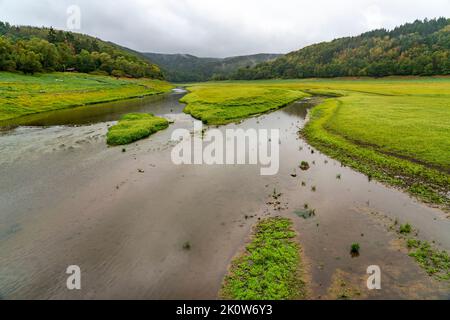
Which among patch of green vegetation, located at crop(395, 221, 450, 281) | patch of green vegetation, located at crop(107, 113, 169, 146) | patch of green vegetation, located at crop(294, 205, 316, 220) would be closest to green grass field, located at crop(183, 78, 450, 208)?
patch of green vegetation, located at crop(395, 221, 450, 281)

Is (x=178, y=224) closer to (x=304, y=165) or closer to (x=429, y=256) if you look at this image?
(x=429, y=256)

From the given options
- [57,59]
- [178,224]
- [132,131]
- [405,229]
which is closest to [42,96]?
[132,131]

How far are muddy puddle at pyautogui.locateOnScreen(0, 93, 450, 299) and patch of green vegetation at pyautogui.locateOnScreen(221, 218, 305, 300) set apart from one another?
607 mm

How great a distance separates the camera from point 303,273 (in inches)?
457

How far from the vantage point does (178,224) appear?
1570cm

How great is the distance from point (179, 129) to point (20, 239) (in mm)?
28820

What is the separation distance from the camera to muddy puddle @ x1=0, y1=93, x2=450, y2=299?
11211 millimetres

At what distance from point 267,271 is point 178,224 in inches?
247

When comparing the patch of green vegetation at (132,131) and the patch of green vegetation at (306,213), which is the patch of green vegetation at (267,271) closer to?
the patch of green vegetation at (306,213)

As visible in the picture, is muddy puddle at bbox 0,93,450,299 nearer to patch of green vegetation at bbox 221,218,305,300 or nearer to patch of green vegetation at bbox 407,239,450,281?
patch of green vegetation at bbox 407,239,450,281
